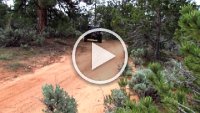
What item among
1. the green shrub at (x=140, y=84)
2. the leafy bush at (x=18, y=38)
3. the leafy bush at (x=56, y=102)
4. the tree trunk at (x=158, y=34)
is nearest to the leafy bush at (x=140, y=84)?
the green shrub at (x=140, y=84)

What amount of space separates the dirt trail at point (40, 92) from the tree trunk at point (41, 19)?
25.0 feet

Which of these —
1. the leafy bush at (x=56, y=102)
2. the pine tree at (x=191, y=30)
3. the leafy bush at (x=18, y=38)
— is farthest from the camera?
the leafy bush at (x=18, y=38)

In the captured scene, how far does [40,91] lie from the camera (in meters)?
9.63

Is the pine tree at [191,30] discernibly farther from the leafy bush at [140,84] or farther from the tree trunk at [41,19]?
the tree trunk at [41,19]

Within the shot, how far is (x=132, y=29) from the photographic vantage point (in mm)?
13570

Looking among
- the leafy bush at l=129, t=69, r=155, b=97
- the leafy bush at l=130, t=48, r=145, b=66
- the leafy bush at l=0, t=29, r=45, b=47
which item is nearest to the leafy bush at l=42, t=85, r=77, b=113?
the leafy bush at l=129, t=69, r=155, b=97

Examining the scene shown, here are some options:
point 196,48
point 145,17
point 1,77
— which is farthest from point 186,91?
point 145,17

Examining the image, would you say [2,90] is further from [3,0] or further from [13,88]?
[3,0]

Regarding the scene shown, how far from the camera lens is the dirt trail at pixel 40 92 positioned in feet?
26.4

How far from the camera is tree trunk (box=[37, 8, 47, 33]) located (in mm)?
19763

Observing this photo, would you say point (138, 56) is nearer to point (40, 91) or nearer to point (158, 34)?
point (158, 34)

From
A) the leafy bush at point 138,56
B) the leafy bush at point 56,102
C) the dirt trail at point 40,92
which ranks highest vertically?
the leafy bush at point 56,102

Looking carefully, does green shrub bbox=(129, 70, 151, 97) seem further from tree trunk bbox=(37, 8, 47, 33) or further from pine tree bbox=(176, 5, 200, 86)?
tree trunk bbox=(37, 8, 47, 33)

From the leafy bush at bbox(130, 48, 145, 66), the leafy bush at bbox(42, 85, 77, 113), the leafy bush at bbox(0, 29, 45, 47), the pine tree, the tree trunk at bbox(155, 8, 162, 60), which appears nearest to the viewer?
the pine tree
